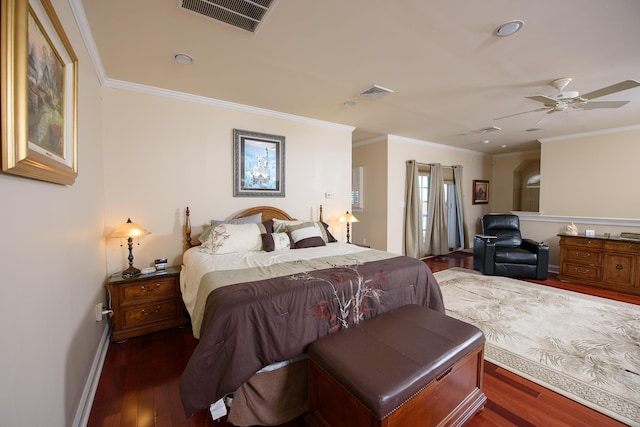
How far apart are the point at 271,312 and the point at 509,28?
2619 mm

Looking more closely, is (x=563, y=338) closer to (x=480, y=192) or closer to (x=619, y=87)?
(x=619, y=87)

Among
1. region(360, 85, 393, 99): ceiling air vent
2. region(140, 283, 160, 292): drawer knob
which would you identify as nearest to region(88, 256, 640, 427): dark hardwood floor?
region(140, 283, 160, 292): drawer knob

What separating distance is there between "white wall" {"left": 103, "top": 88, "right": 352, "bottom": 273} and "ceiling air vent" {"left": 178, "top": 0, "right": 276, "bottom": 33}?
163 centimetres

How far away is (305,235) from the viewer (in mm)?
3262

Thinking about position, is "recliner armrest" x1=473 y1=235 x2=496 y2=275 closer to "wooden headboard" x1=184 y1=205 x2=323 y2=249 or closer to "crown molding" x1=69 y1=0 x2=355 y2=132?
"crown molding" x1=69 y1=0 x2=355 y2=132

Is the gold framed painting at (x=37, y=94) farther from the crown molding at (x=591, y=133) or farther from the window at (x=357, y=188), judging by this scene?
the crown molding at (x=591, y=133)

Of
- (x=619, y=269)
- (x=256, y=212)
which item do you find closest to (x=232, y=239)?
(x=256, y=212)

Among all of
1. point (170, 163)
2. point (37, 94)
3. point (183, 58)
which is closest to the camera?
point (37, 94)

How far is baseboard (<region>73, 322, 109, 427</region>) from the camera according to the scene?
1.56 metres

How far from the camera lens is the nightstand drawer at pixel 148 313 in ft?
8.39

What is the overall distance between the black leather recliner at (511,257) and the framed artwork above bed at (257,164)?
12.0 feet

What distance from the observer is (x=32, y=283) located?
1.07 meters

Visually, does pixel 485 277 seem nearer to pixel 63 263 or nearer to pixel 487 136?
pixel 487 136

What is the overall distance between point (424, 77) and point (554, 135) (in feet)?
13.7
